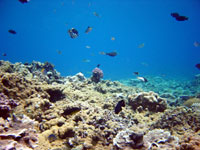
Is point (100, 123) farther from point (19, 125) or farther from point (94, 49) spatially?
point (94, 49)

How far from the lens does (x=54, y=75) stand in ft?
34.2

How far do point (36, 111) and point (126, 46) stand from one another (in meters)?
178

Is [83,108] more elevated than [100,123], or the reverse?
[83,108]

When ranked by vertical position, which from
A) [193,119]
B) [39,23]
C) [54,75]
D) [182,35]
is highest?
[182,35]

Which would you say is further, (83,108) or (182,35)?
(182,35)

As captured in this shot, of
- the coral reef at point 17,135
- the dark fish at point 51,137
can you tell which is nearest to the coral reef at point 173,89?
the dark fish at point 51,137

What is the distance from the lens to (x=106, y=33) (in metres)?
138

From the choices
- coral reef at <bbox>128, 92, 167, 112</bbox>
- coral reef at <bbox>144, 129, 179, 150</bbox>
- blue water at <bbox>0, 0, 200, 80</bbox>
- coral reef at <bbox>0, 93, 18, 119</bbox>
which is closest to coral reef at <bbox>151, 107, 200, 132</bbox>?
coral reef at <bbox>144, 129, 179, 150</bbox>

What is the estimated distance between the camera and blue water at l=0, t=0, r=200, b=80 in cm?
8306

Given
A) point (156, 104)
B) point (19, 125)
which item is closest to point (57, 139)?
point (19, 125)

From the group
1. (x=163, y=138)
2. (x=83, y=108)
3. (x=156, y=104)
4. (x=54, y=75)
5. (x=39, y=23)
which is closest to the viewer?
(x=163, y=138)

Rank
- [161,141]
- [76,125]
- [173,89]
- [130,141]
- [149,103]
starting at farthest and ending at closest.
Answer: [173,89] → [149,103] → [76,125] → [161,141] → [130,141]

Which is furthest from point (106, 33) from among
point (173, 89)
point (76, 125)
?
point (76, 125)

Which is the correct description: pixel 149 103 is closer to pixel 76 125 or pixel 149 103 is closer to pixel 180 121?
pixel 180 121
